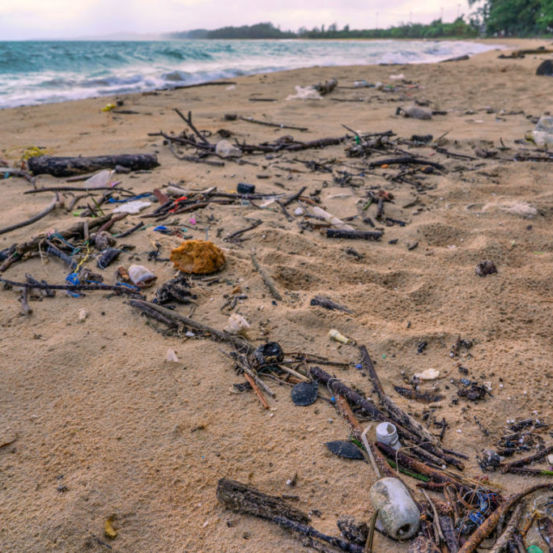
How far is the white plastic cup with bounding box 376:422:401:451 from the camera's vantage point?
4.64ft

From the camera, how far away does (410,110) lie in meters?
6.23

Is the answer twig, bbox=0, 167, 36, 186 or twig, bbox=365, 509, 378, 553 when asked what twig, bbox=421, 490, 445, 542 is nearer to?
twig, bbox=365, 509, 378, 553

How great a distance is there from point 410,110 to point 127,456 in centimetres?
629

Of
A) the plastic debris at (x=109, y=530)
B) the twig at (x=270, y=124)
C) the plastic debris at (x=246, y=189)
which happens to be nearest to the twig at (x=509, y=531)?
the plastic debris at (x=109, y=530)

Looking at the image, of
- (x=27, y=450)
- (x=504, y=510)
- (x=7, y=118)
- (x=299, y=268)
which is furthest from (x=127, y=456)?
(x=7, y=118)

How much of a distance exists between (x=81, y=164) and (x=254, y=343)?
3278 millimetres

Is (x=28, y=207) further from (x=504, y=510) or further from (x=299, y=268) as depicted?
(x=504, y=510)

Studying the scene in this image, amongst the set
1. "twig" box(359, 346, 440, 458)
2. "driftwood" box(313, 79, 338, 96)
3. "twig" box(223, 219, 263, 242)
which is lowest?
"twig" box(359, 346, 440, 458)

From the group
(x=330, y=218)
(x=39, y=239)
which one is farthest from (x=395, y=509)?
(x=39, y=239)

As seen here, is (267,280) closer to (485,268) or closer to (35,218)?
(485,268)

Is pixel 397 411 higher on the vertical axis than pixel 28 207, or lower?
lower

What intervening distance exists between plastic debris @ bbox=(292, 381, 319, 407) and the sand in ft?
0.10

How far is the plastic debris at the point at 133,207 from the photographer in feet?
10.7

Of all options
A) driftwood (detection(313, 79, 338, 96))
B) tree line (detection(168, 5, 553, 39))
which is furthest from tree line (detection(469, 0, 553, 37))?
driftwood (detection(313, 79, 338, 96))
